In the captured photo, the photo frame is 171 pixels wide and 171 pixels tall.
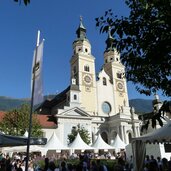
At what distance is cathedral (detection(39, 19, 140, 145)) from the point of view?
43.7 metres

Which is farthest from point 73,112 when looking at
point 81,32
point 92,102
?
point 81,32

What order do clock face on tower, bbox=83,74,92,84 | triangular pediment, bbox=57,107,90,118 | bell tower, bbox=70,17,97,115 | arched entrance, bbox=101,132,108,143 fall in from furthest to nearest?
1. clock face on tower, bbox=83,74,92,84
2. bell tower, bbox=70,17,97,115
3. arched entrance, bbox=101,132,108,143
4. triangular pediment, bbox=57,107,90,118

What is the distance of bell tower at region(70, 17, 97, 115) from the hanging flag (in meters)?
42.2

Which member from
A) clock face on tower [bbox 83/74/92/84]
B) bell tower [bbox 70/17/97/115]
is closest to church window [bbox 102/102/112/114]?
bell tower [bbox 70/17/97/115]

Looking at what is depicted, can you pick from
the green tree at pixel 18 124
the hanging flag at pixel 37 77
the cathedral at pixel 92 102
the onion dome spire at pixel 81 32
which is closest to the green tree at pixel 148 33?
the hanging flag at pixel 37 77

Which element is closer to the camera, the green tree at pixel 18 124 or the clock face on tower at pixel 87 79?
the green tree at pixel 18 124

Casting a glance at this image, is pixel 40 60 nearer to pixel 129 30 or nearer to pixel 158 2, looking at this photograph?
pixel 129 30

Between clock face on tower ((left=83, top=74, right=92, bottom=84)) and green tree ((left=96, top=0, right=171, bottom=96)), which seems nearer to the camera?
green tree ((left=96, top=0, right=171, bottom=96))

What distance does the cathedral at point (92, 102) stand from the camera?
4369 cm

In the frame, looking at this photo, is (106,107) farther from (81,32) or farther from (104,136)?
(81,32)

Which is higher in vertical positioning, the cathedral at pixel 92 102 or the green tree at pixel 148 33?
the cathedral at pixel 92 102

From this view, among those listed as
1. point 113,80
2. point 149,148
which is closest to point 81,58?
point 113,80

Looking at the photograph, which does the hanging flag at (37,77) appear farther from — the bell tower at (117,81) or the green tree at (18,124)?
the bell tower at (117,81)

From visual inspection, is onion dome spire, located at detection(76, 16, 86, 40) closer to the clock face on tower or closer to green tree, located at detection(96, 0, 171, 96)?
the clock face on tower
